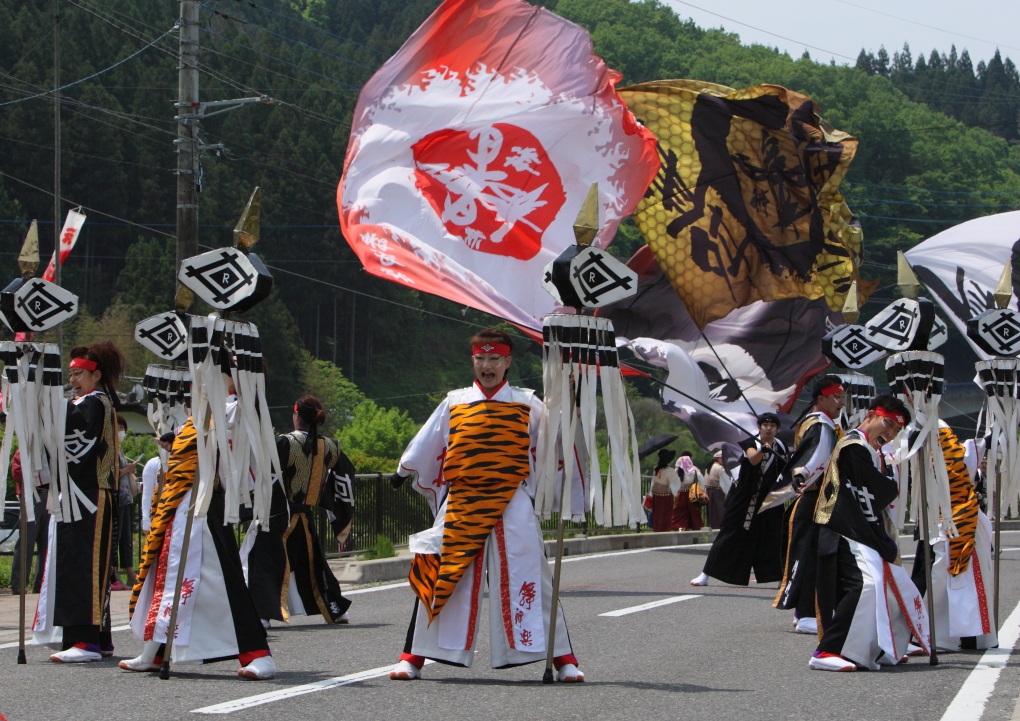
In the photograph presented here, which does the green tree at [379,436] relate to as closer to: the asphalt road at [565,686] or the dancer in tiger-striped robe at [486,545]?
the asphalt road at [565,686]

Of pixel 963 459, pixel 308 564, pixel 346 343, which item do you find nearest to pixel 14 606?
pixel 308 564

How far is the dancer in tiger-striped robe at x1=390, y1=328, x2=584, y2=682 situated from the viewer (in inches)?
311

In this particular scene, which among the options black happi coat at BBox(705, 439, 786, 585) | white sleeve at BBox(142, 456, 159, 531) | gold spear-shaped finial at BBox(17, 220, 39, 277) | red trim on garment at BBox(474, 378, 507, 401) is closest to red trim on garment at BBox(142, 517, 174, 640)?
gold spear-shaped finial at BBox(17, 220, 39, 277)

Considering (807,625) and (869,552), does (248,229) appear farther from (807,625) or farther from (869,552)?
(807,625)

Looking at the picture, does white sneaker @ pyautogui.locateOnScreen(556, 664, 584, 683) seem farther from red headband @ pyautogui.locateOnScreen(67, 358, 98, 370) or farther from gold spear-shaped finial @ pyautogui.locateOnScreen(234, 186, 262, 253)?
red headband @ pyautogui.locateOnScreen(67, 358, 98, 370)

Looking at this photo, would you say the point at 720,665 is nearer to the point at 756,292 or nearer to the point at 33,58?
the point at 756,292

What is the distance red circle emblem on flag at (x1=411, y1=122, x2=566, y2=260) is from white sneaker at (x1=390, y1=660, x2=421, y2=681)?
991 cm

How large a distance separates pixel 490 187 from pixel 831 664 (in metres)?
10.1

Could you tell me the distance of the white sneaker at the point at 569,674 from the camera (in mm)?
7953

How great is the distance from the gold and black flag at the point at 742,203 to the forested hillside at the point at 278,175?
28.2 meters

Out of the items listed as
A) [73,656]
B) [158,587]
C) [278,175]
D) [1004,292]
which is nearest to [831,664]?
[1004,292]

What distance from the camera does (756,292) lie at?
22.0 m

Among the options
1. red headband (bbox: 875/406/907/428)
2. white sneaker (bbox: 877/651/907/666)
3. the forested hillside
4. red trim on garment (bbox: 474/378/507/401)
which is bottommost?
white sneaker (bbox: 877/651/907/666)

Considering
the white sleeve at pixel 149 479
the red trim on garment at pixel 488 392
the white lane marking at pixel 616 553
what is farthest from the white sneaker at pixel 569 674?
the white lane marking at pixel 616 553
